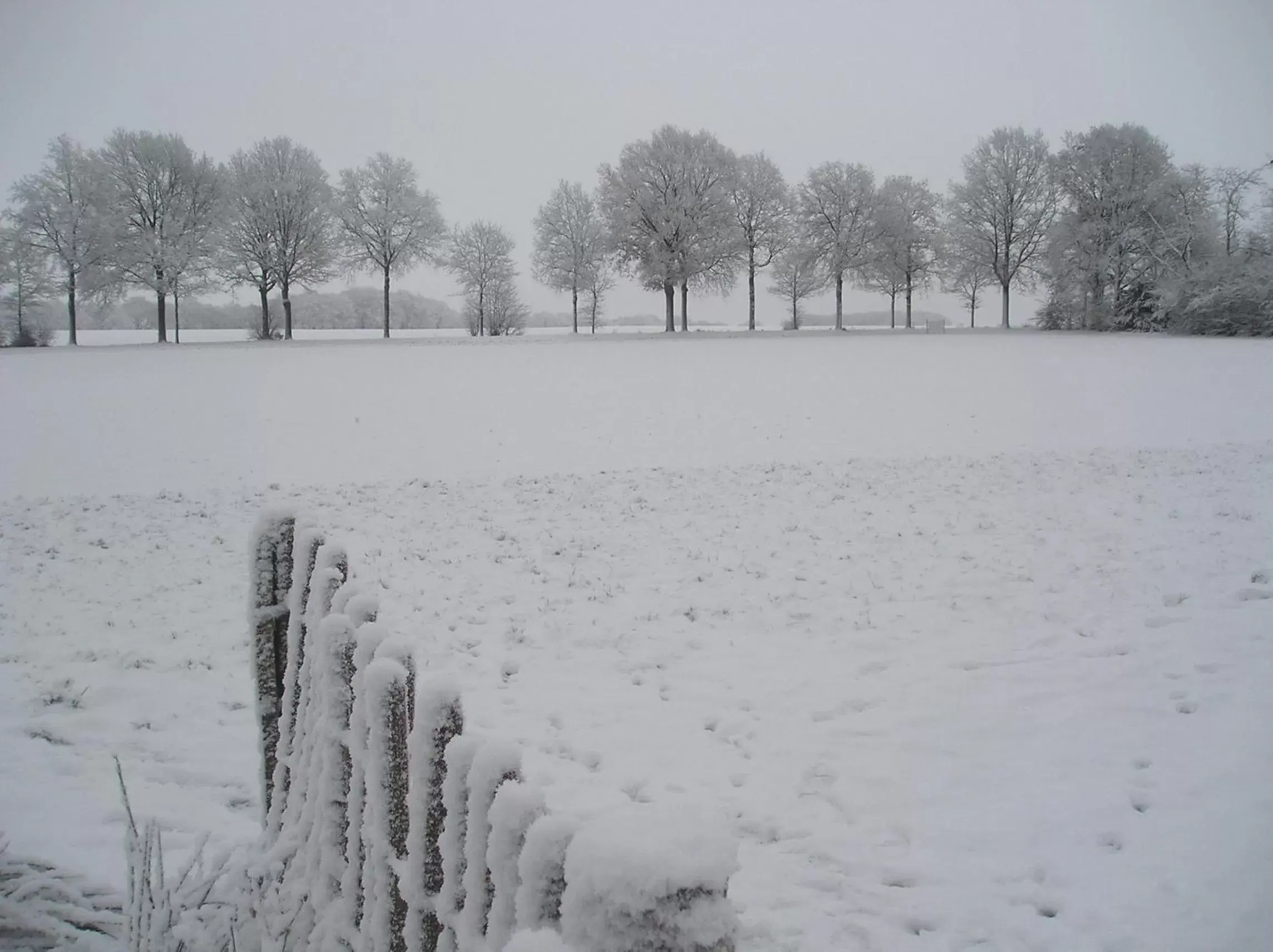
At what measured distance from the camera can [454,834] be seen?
5.38 ft

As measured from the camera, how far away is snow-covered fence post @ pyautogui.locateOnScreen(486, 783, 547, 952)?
1.32 metres

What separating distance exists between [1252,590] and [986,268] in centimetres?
4770

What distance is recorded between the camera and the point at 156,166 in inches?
1486

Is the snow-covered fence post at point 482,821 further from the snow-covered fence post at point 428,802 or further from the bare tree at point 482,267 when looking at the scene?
the bare tree at point 482,267

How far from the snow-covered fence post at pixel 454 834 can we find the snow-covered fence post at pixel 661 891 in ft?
1.72

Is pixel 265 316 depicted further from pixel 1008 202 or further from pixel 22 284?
pixel 1008 202

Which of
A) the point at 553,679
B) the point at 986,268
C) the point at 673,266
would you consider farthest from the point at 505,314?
the point at 553,679

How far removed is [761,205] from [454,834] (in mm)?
50018

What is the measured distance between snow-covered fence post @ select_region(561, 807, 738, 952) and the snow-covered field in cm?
214

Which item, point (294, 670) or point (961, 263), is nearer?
point (294, 670)

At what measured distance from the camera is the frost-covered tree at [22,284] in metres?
34.8

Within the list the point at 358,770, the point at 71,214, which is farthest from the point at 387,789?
the point at 71,214

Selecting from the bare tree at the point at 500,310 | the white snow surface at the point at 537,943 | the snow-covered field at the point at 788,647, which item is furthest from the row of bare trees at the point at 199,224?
the white snow surface at the point at 537,943

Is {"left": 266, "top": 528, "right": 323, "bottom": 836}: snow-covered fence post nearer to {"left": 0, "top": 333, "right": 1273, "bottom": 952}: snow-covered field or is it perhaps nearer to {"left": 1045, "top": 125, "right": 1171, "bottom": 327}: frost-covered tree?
{"left": 0, "top": 333, "right": 1273, "bottom": 952}: snow-covered field
